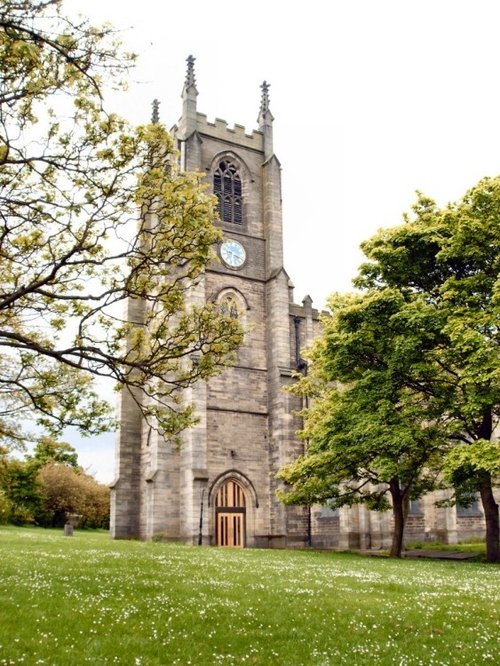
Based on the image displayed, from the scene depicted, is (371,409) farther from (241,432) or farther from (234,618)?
(241,432)

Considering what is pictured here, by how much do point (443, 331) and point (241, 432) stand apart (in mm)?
16904

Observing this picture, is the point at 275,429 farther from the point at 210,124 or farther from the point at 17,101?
the point at 17,101

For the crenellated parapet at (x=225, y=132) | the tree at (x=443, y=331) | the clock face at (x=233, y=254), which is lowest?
the tree at (x=443, y=331)

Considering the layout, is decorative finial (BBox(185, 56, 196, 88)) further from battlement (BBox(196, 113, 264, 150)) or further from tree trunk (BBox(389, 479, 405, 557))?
tree trunk (BBox(389, 479, 405, 557))

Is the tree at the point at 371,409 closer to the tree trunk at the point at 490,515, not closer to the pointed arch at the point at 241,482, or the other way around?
the tree trunk at the point at 490,515

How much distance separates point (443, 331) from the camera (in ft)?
64.8

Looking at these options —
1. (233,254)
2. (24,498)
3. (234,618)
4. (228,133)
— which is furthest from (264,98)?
(234,618)

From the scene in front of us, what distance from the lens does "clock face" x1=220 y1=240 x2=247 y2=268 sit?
36.8 metres

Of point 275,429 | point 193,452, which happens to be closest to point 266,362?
point 275,429

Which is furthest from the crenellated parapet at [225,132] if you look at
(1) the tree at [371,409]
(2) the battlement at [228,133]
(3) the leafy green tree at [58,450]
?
(3) the leafy green tree at [58,450]

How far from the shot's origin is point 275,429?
34906 mm

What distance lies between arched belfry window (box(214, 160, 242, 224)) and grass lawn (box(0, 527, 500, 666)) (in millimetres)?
27681

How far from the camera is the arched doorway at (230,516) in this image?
33.1 meters

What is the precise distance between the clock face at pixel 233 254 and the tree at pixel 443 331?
14028mm
